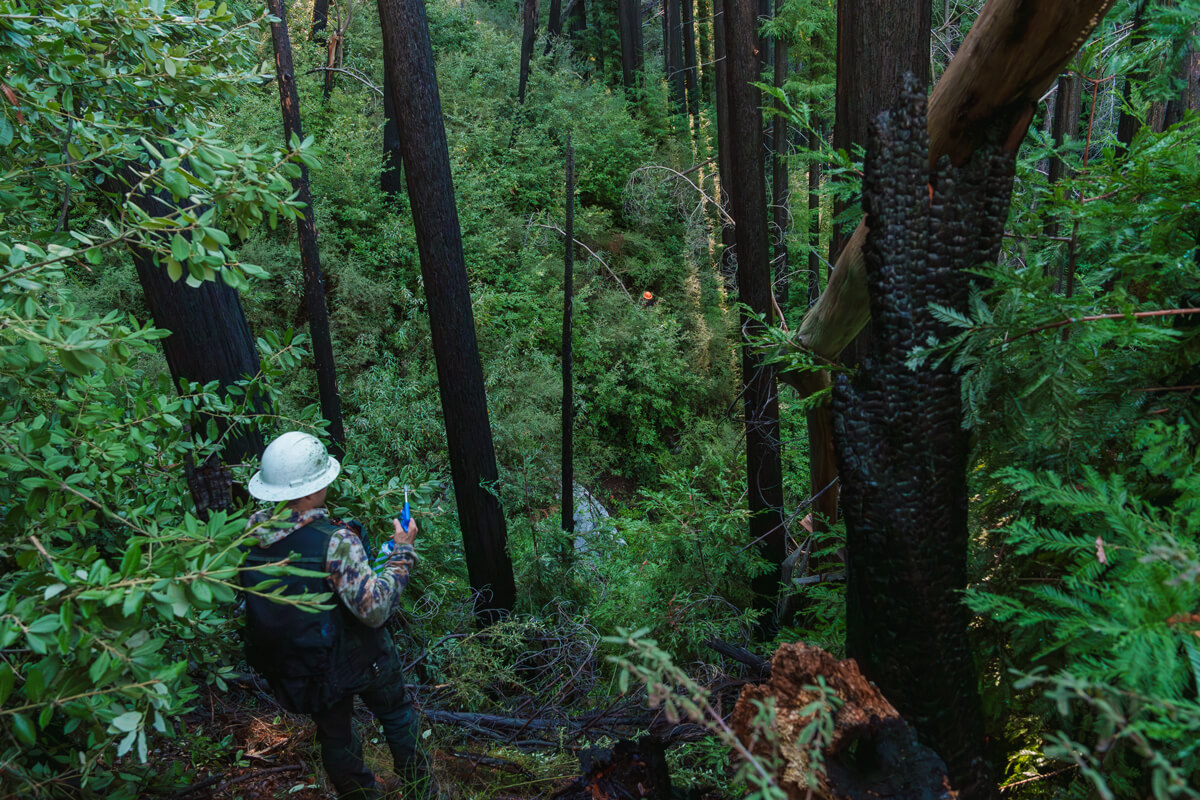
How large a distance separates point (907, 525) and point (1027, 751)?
1041 millimetres

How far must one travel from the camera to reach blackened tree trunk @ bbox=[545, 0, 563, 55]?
21078mm

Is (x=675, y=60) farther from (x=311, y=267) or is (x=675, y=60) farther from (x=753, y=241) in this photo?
(x=753, y=241)

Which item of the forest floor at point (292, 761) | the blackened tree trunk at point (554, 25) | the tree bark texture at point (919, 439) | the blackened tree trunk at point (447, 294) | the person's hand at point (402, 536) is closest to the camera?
the tree bark texture at point (919, 439)

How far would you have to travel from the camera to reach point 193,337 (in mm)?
4711

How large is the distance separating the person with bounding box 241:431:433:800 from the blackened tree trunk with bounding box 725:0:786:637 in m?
4.17

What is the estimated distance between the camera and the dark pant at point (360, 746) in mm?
3111

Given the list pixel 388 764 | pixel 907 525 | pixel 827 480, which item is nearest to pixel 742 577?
pixel 827 480

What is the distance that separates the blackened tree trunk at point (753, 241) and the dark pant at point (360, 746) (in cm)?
375

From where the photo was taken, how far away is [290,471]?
9.32ft

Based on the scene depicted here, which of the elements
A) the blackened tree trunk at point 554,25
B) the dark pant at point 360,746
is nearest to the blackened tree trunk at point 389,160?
the blackened tree trunk at point 554,25

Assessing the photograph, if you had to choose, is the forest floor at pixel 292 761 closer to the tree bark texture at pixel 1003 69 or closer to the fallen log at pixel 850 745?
the fallen log at pixel 850 745

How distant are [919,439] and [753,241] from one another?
4.60m

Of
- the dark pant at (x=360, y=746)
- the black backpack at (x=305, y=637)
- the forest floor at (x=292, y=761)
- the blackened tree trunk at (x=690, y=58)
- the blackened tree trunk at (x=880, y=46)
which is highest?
the blackened tree trunk at (x=690, y=58)

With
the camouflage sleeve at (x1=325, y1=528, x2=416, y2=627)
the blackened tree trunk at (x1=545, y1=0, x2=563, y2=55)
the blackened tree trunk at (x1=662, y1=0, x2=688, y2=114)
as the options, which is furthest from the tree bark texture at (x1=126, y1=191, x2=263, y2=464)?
the blackened tree trunk at (x1=545, y1=0, x2=563, y2=55)
